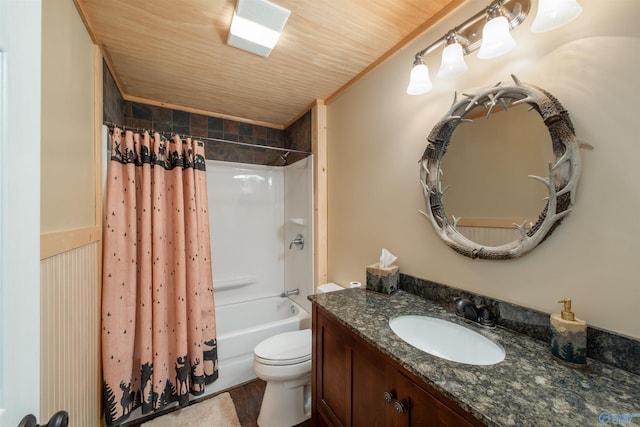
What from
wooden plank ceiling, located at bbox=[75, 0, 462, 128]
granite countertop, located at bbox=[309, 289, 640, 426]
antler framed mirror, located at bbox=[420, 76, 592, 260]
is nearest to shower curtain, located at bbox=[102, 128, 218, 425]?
wooden plank ceiling, located at bbox=[75, 0, 462, 128]

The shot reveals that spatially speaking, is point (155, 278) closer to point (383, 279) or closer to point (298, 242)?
point (298, 242)

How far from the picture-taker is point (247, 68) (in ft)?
5.78

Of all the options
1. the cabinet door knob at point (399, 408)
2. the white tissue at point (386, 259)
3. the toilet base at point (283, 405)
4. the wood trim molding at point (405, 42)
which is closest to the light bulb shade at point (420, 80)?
the wood trim molding at point (405, 42)

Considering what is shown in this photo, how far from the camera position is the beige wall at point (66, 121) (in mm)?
883

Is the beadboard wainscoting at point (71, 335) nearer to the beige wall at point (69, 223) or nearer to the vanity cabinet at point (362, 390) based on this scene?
the beige wall at point (69, 223)

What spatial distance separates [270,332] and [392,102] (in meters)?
2.00

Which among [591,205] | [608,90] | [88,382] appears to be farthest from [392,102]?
[88,382]

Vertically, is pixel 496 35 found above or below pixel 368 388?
above

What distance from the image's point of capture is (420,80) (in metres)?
1.24

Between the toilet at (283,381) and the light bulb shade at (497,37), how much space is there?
1.85 metres

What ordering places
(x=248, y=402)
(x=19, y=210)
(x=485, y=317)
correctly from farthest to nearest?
(x=248, y=402) < (x=485, y=317) < (x=19, y=210)

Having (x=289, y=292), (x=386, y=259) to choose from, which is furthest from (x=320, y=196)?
(x=289, y=292)

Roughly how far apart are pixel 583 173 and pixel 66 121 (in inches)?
79.5

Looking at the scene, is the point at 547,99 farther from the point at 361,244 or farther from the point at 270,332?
the point at 270,332
